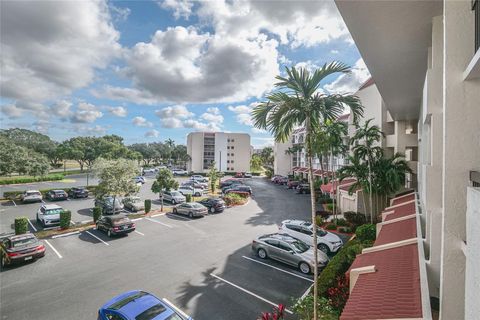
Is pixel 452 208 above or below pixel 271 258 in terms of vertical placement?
above

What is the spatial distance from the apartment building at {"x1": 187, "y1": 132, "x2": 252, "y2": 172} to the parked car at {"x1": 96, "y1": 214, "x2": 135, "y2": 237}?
51.9 m

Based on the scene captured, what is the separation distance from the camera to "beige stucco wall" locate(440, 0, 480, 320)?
3.77m

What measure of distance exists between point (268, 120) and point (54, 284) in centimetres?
1122

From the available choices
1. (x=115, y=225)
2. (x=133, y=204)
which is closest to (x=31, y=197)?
(x=133, y=204)

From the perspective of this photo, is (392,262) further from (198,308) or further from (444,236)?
(198,308)

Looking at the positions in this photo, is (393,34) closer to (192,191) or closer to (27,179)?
→ (192,191)

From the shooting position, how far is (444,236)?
3.97m

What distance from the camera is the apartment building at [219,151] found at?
6900 cm

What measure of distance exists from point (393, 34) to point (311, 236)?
11412 millimetres

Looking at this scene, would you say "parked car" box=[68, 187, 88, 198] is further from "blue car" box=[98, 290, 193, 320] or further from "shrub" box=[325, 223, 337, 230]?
"shrub" box=[325, 223, 337, 230]

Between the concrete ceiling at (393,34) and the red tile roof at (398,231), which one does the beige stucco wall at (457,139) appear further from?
the red tile roof at (398,231)

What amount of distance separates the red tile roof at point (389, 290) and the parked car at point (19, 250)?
47.2ft

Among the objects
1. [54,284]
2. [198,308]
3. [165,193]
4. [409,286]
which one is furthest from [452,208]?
[165,193]

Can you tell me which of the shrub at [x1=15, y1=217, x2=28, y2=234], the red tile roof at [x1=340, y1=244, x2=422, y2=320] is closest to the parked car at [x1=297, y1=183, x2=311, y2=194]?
the red tile roof at [x1=340, y1=244, x2=422, y2=320]
